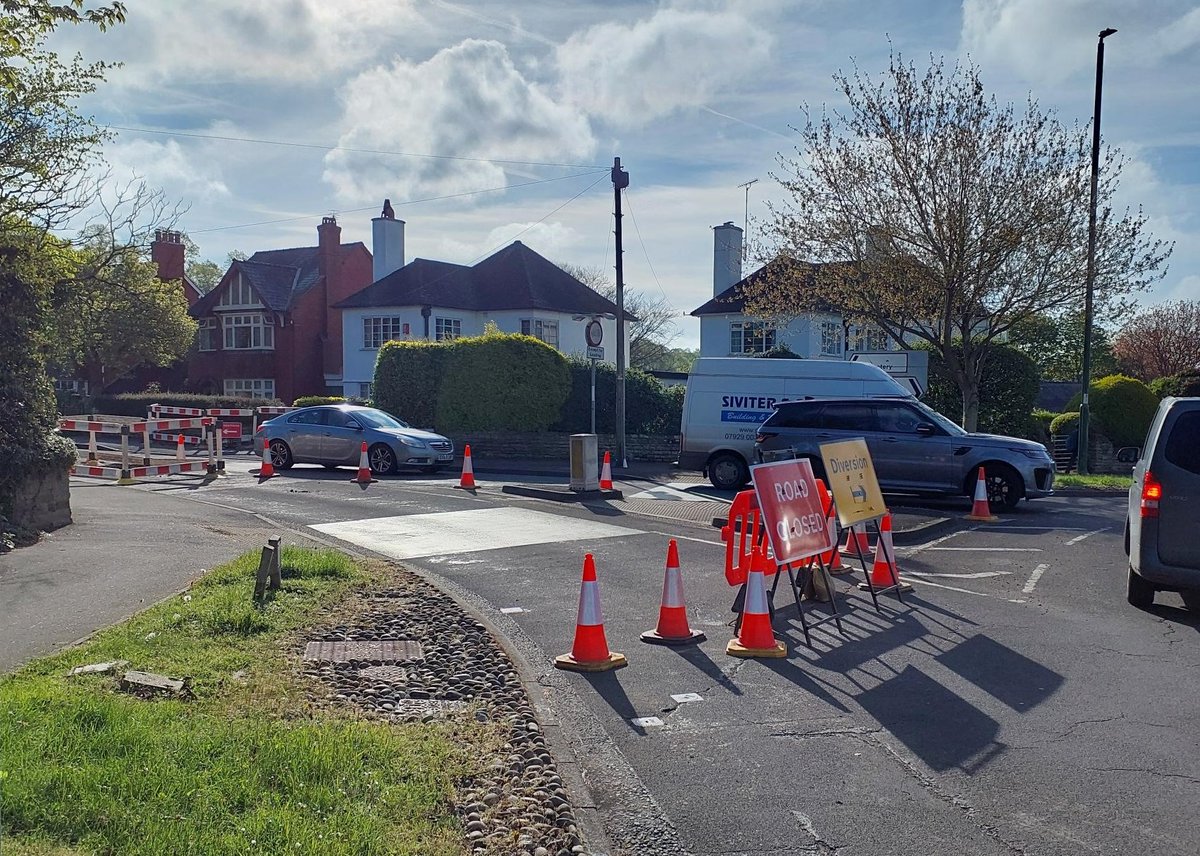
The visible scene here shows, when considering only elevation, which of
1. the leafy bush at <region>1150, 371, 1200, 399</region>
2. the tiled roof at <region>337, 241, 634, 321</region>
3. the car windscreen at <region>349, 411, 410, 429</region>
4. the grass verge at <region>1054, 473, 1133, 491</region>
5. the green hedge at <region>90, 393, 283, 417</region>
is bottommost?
the grass verge at <region>1054, 473, 1133, 491</region>

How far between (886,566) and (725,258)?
121 feet

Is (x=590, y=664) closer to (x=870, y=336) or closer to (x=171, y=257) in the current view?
(x=870, y=336)

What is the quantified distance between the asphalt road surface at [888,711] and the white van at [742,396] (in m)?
7.72

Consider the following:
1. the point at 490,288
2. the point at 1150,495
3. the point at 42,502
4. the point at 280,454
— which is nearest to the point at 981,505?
the point at 1150,495

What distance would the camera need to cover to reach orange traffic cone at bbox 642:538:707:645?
27.0 feet

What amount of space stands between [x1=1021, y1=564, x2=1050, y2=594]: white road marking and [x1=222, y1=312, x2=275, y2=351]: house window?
4490 centimetres

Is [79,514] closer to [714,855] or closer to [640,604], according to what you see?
[640,604]

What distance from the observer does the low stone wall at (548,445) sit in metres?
27.7

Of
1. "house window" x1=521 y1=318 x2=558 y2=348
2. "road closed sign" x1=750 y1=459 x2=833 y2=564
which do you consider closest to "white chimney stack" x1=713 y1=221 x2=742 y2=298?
"house window" x1=521 y1=318 x2=558 y2=348

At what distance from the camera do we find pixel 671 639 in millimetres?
8234

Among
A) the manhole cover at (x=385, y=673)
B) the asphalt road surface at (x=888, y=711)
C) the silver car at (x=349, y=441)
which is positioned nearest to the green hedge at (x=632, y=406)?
the silver car at (x=349, y=441)

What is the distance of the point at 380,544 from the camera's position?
44.3 ft

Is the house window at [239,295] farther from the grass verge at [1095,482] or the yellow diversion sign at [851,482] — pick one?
the yellow diversion sign at [851,482]

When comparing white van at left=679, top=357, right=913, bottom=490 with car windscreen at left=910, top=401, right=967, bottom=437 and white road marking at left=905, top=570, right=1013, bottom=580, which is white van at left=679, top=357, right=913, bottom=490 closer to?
car windscreen at left=910, top=401, right=967, bottom=437
